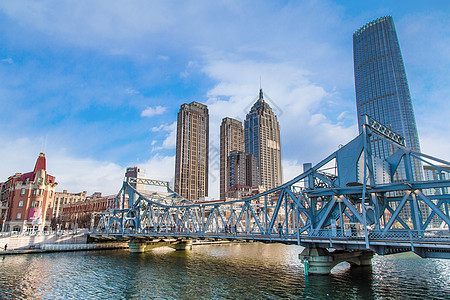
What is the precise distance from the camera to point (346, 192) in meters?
37.1

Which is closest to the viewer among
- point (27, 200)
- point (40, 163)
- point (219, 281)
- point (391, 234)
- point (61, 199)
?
point (391, 234)

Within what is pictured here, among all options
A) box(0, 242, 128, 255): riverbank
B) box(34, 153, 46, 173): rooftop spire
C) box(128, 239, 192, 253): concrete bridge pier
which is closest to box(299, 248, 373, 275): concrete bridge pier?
box(128, 239, 192, 253): concrete bridge pier

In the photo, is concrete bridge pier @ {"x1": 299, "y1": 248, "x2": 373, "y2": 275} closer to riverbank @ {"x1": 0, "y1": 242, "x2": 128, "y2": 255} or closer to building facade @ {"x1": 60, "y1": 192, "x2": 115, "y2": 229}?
riverbank @ {"x1": 0, "y1": 242, "x2": 128, "y2": 255}

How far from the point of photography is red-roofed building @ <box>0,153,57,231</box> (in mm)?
90312

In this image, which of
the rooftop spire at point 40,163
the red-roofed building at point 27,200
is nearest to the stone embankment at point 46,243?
the red-roofed building at point 27,200

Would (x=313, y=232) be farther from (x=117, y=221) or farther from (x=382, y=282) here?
(x=117, y=221)

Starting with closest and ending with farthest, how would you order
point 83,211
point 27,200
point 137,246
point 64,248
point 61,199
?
point 64,248
point 137,246
point 27,200
point 83,211
point 61,199

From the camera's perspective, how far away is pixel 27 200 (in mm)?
92125

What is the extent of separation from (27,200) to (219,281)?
78939 mm

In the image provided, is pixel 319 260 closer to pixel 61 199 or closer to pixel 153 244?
pixel 153 244

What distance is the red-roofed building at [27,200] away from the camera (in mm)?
90312

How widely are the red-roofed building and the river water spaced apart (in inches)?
1755

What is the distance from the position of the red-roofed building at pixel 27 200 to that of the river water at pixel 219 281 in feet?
146

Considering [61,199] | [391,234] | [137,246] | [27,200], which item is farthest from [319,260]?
[61,199]
